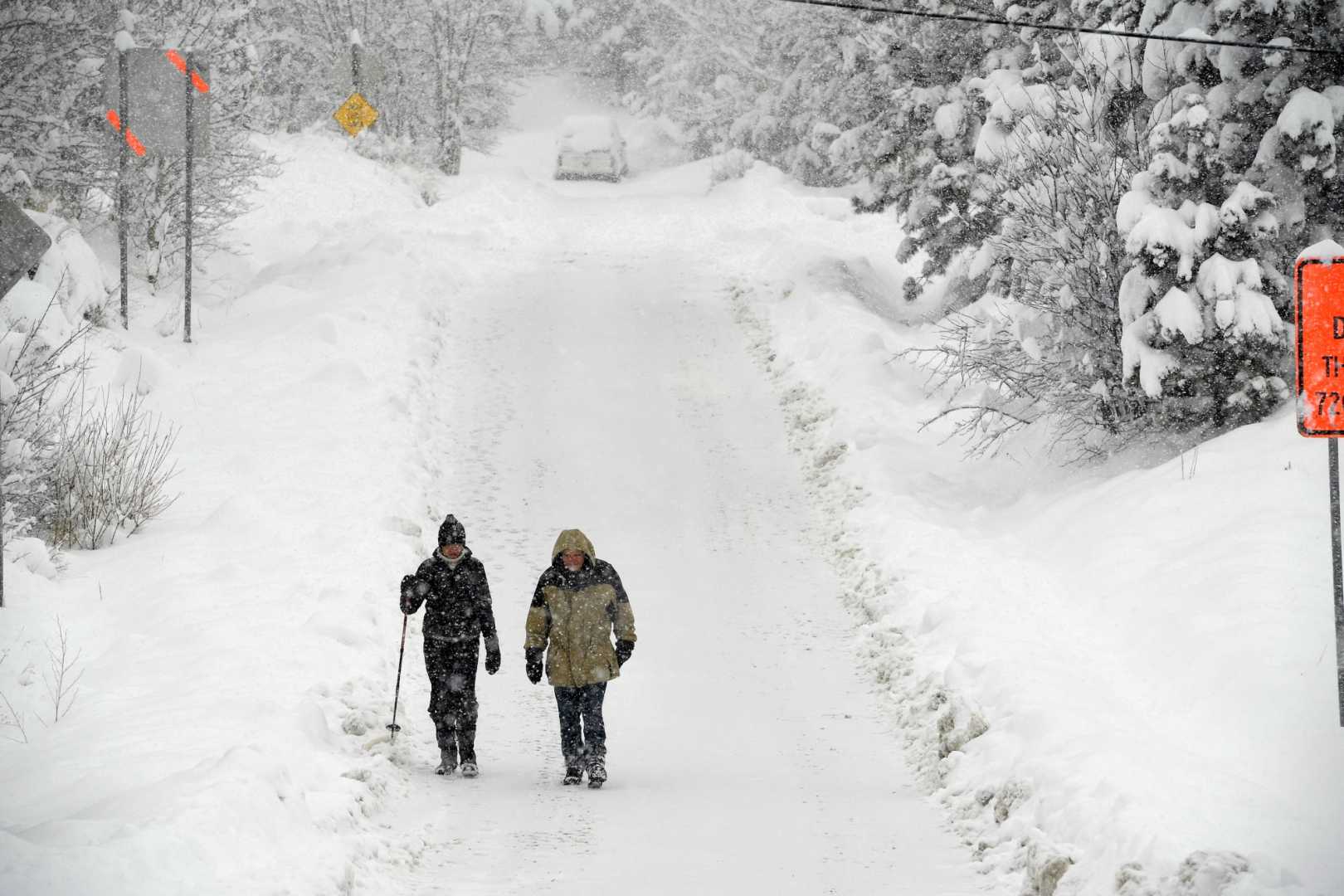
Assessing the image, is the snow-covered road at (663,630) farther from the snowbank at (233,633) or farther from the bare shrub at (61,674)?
the bare shrub at (61,674)

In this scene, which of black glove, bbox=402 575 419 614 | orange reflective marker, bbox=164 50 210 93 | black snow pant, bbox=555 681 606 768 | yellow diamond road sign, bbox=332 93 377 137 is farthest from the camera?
yellow diamond road sign, bbox=332 93 377 137

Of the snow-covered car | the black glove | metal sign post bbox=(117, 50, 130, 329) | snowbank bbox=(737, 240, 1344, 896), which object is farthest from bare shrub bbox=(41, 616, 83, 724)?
the snow-covered car

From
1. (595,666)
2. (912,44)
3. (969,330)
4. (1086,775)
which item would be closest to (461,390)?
(969,330)

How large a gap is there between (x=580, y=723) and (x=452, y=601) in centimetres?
122

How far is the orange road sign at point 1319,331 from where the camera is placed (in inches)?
319

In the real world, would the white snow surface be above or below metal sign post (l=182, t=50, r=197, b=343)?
below

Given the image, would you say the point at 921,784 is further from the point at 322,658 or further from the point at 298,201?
the point at 298,201

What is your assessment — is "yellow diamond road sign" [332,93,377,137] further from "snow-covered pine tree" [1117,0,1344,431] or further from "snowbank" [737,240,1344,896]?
"snow-covered pine tree" [1117,0,1344,431]

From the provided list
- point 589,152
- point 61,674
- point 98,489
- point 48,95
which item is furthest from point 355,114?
point 61,674

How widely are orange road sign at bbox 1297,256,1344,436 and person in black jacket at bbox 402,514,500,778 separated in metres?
5.36

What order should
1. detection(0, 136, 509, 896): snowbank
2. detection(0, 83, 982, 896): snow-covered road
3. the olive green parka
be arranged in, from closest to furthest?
detection(0, 136, 509, 896): snowbank < detection(0, 83, 982, 896): snow-covered road < the olive green parka

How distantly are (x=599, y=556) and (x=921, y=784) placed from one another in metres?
5.51

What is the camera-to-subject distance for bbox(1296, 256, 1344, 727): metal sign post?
805 centimetres

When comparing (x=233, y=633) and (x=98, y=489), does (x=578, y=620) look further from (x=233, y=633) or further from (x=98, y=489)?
(x=98, y=489)
